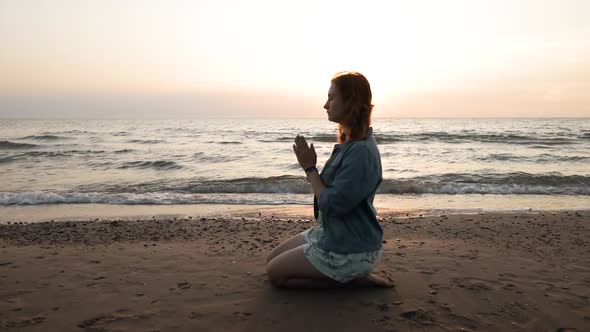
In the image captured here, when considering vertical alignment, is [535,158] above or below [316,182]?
below

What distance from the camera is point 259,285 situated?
3764mm

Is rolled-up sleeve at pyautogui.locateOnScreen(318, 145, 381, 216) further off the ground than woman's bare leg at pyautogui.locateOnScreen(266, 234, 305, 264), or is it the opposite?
rolled-up sleeve at pyautogui.locateOnScreen(318, 145, 381, 216)

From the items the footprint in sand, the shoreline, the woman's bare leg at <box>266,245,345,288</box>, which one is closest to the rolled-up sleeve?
the woman's bare leg at <box>266,245,345,288</box>

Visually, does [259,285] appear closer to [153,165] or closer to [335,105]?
[335,105]

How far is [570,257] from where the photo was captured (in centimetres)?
482

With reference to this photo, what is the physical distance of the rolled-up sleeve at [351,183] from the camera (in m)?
2.87

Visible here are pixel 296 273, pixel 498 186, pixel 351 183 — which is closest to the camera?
pixel 351 183

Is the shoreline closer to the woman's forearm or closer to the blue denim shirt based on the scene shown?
the blue denim shirt

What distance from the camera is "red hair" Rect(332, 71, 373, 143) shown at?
2904 mm

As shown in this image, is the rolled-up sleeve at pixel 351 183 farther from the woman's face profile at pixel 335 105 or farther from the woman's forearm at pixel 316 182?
the woman's face profile at pixel 335 105

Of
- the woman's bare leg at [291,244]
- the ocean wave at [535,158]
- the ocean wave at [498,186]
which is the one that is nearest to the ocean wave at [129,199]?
the ocean wave at [498,186]

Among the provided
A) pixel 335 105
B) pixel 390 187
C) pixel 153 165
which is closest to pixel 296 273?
pixel 335 105

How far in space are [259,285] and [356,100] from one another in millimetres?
1914

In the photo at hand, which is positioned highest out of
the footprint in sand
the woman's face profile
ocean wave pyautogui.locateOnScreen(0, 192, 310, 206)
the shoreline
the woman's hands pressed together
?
the woman's face profile
